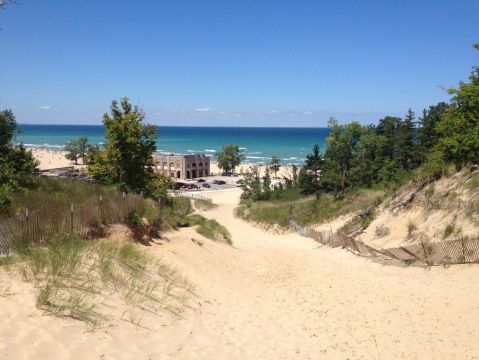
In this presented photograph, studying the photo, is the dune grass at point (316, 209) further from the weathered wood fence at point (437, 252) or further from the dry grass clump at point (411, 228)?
the weathered wood fence at point (437, 252)

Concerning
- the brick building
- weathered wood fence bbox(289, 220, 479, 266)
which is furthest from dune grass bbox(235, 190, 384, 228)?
the brick building

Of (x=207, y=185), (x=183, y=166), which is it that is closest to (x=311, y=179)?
(x=207, y=185)

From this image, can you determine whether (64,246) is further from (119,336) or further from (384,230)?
(384,230)

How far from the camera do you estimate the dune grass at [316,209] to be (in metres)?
38.0

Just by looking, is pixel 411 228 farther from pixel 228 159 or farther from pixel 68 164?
pixel 68 164

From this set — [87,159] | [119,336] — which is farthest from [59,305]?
[87,159]

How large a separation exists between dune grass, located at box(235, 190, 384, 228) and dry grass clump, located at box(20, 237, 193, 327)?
84.3 feet

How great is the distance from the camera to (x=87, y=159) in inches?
1064

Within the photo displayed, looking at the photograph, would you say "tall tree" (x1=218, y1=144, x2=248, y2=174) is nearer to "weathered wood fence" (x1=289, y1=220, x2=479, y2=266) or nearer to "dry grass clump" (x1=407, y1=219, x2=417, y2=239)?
"dry grass clump" (x1=407, y1=219, x2=417, y2=239)

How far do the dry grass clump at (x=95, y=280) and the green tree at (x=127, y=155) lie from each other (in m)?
12.9

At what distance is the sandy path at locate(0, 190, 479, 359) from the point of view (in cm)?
768

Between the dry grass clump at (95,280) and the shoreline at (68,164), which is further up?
the dry grass clump at (95,280)

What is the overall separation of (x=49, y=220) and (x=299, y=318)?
8.13 meters

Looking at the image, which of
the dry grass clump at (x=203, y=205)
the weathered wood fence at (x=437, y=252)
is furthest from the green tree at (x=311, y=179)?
the weathered wood fence at (x=437, y=252)
